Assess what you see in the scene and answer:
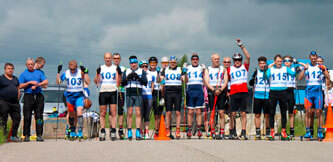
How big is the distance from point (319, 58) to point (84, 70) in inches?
265

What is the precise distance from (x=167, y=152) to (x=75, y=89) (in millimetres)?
4447

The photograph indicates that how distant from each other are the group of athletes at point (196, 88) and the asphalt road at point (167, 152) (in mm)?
2110

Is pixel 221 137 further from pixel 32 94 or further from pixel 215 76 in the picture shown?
pixel 32 94

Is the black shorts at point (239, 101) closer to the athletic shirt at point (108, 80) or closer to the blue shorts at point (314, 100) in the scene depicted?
the blue shorts at point (314, 100)

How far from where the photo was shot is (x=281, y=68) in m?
12.9

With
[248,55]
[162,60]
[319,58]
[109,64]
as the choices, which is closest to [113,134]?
[109,64]

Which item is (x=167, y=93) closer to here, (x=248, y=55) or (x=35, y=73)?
(x=248, y=55)

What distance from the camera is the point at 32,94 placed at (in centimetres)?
1257

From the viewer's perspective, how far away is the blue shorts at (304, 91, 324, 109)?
13359 millimetres

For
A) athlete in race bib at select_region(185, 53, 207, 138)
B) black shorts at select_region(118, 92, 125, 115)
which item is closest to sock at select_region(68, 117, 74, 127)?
black shorts at select_region(118, 92, 125, 115)

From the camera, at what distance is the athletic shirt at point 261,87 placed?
13.1m

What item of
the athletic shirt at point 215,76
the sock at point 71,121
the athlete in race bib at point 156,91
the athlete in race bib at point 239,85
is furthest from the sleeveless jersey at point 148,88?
the athlete in race bib at point 239,85

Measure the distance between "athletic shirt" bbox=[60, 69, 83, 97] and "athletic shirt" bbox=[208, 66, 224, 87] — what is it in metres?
3.52

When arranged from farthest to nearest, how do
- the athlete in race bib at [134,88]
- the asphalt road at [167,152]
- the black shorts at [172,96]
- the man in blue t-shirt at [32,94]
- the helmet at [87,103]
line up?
1. the helmet at [87,103]
2. the black shorts at [172,96]
3. the man in blue t-shirt at [32,94]
4. the athlete in race bib at [134,88]
5. the asphalt road at [167,152]
